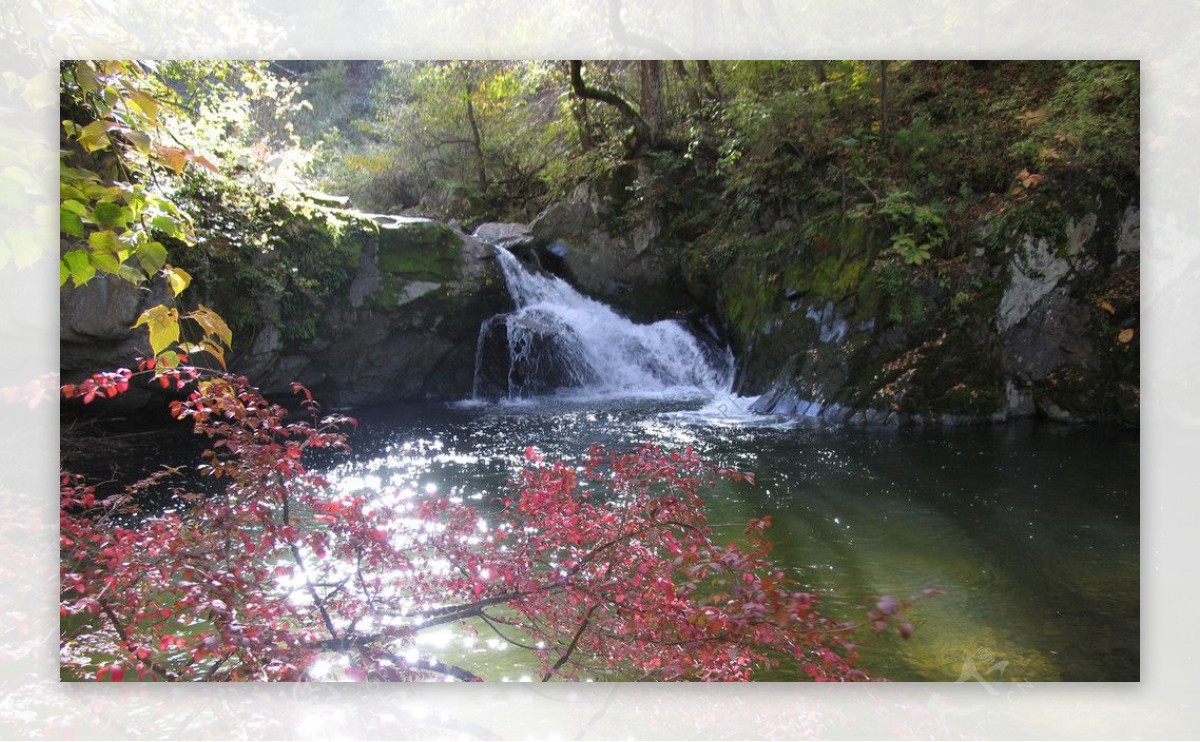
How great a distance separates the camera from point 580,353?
5.58 m

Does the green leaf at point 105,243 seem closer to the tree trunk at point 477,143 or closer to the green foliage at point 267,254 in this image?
the green foliage at point 267,254

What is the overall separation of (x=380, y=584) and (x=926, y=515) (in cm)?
209

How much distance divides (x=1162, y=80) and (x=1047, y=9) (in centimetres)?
49

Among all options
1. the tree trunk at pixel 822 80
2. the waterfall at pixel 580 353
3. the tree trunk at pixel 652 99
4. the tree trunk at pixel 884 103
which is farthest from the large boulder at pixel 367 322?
the tree trunk at pixel 884 103

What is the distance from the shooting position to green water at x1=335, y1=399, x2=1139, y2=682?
2.27m

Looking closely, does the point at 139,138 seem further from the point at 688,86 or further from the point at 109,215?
the point at 688,86

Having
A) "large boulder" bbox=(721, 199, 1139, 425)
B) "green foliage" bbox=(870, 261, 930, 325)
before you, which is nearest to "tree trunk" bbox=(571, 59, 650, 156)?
"large boulder" bbox=(721, 199, 1139, 425)

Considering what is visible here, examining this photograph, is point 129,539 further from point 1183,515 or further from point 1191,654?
point 1183,515

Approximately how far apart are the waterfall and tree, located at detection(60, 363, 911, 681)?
2473 mm

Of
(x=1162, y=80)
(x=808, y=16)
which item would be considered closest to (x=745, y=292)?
(x=808, y=16)

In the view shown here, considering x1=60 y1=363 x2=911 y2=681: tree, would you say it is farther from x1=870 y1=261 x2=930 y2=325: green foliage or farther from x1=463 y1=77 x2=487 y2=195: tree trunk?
x1=463 y1=77 x2=487 y2=195: tree trunk

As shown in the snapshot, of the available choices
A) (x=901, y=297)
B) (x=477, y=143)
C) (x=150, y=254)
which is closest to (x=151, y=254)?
(x=150, y=254)

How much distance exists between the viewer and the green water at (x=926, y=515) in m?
2.27

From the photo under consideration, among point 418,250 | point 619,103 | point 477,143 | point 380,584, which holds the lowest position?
point 380,584
